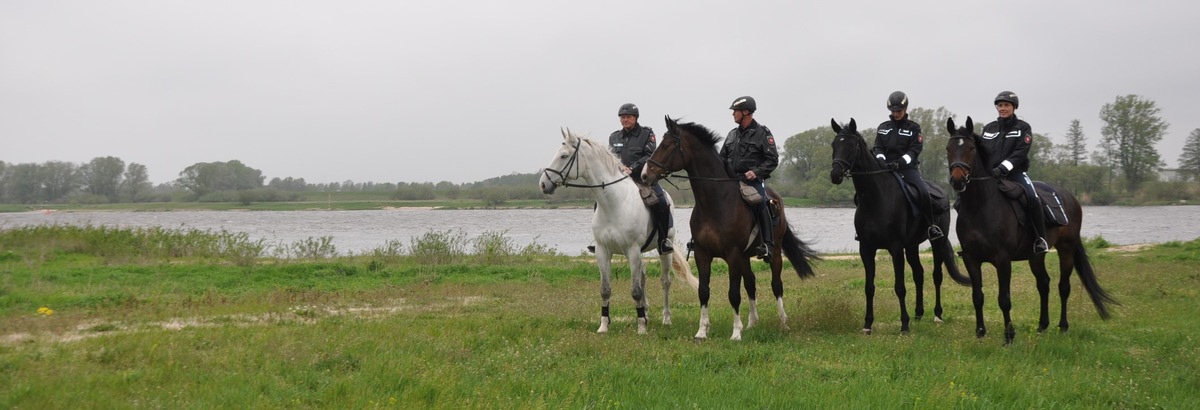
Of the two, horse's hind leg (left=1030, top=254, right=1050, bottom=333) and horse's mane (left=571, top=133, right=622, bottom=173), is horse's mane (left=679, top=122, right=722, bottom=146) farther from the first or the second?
horse's hind leg (left=1030, top=254, right=1050, bottom=333)

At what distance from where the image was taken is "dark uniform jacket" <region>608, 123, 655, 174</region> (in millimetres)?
10219

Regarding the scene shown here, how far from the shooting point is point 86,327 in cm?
906

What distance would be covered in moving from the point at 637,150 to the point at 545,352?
3.76 metres

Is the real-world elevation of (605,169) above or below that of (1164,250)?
above

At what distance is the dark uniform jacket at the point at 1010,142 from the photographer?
29.1ft

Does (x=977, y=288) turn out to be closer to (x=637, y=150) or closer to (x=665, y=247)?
(x=665, y=247)

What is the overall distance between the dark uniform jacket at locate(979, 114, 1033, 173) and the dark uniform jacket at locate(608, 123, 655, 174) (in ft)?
13.3

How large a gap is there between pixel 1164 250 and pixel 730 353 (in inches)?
794

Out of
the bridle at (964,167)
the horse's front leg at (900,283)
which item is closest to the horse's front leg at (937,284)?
the horse's front leg at (900,283)

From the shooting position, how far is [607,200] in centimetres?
931

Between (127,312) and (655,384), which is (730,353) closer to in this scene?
(655,384)

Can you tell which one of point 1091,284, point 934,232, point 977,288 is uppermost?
point 934,232

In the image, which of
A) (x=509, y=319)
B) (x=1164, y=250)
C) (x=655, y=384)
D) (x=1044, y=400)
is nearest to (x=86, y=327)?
(x=509, y=319)

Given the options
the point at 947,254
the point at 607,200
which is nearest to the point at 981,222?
the point at 947,254
